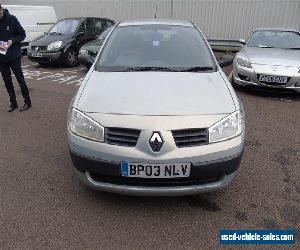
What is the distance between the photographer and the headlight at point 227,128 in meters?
2.71

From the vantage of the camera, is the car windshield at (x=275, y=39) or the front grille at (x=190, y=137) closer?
the front grille at (x=190, y=137)

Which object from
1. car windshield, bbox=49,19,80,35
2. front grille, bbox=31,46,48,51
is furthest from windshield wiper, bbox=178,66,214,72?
car windshield, bbox=49,19,80,35

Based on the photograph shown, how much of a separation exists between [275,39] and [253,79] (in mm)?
1807

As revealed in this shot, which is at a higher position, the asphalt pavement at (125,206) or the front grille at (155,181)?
the front grille at (155,181)

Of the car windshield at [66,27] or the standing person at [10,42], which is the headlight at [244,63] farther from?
the car windshield at [66,27]

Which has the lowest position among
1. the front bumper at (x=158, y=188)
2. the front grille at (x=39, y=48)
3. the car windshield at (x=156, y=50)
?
the front grille at (x=39, y=48)

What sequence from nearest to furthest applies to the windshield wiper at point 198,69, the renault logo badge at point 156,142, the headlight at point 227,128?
the renault logo badge at point 156,142
the headlight at point 227,128
the windshield wiper at point 198,69

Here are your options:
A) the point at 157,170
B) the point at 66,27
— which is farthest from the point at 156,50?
the point at 66,27

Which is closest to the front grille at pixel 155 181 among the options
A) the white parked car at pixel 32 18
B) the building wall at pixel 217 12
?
the white parked car at pixel 32 18

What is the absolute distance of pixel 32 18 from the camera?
13039 millimetres

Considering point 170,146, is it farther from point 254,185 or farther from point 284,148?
point 284,148

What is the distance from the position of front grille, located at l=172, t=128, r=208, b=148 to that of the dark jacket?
12.9 feet

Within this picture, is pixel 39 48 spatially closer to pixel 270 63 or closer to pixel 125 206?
pixel 270 63

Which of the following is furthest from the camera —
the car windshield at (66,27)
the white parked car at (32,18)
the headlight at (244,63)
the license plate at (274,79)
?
the white parked car at (32,18)
